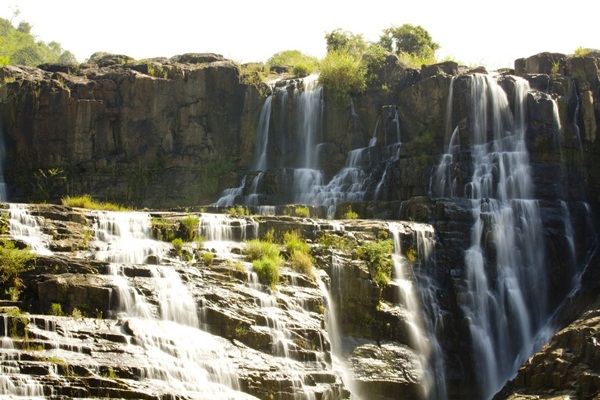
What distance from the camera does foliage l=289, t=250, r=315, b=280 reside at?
2508cm

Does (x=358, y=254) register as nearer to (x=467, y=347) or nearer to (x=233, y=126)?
(x=467, y=347)

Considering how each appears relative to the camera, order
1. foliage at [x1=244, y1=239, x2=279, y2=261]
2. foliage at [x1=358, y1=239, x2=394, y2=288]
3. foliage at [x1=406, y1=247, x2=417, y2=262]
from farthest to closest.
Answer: foliage at [x1=406, y1=247, x2=417, y2=262], foliage at [x1=358, y1=239, x2=394, y2=288], foliage at [x1=244, y1=239, x2=279, y2=261]

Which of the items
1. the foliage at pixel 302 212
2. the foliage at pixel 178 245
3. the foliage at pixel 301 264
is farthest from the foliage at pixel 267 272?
the foliage at pixel 302 212

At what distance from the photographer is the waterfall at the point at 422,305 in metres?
25.6

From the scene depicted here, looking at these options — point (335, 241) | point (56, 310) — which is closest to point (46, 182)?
point (335, 241)

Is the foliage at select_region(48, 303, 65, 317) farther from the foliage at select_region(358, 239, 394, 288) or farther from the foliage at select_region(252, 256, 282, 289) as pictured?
the foliage at select_region(358, 239, 394, 288)

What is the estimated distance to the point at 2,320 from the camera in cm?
1841

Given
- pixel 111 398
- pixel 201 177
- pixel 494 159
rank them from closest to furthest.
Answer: pixel 111 398, pixel 494 159, pixel 201 177

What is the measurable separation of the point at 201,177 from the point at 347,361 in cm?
1618

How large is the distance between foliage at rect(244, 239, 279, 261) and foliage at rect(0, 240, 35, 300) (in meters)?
6.58

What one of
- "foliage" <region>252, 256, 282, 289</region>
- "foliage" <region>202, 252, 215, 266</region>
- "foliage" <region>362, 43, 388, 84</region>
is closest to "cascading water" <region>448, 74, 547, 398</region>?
"foliage" <region>362, 43, 388, 84</region>

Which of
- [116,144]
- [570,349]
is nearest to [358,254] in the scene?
[570,349]

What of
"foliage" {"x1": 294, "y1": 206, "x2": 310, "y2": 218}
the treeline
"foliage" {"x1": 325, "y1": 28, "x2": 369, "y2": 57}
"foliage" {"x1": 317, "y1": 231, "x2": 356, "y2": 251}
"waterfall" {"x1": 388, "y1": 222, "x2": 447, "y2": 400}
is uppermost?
the treeline

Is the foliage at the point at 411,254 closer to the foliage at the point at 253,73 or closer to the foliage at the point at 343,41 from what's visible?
the foliage at the point at 253,73
